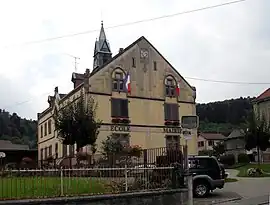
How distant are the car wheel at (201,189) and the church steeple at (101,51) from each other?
34367 millimetres

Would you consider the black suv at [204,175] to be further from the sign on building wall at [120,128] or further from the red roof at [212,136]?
the red roof at [212,136]

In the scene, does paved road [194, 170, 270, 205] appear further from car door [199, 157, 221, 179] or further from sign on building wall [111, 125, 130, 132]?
sign on building wall [111, 125, 130, 132]

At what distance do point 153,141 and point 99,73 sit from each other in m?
8.86

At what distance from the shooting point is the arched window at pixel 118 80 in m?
44.1

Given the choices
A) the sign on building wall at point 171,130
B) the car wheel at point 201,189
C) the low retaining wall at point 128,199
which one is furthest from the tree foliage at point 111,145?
the low retaining wall at point 128,199

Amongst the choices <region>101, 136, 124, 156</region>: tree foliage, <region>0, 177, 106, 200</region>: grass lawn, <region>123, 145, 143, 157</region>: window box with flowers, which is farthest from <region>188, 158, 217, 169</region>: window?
<region>101, 136, 124, 156</region>: tree foliage

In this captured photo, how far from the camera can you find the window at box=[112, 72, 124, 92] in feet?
145

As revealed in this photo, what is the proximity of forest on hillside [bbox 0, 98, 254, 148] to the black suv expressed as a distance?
223 feet

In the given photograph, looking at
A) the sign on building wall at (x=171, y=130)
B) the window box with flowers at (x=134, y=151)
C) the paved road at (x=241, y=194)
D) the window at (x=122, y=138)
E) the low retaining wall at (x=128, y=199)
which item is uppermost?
the sign on building wall at (x=171, y=130)

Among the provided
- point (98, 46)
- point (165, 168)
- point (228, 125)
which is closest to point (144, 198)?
point (165, 168)

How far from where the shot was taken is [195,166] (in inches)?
844

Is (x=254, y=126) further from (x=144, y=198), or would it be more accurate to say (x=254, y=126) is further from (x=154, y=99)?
(x=144, y=198)

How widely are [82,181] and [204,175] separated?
28.0 feet

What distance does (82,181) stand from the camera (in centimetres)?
1428
